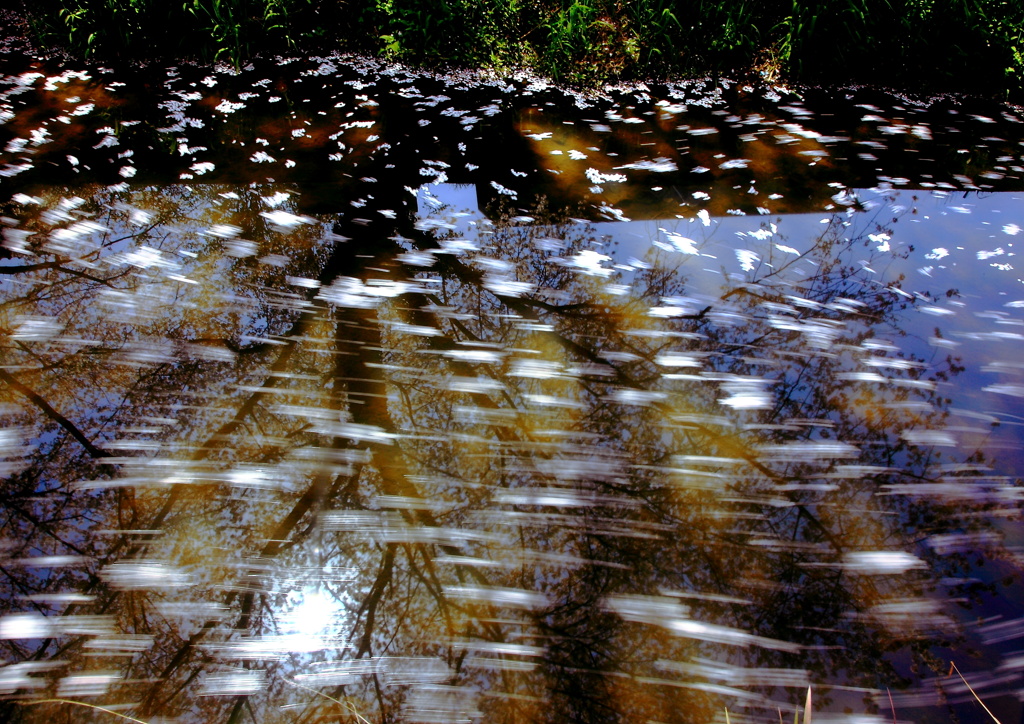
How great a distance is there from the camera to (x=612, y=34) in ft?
18.2

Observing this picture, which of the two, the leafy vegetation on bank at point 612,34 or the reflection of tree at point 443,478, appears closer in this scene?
the reflection of tree at point 443,478

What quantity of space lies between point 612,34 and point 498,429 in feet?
16.9

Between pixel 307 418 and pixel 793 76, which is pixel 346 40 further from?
pixel 307 418

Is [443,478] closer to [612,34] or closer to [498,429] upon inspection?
[498,429]

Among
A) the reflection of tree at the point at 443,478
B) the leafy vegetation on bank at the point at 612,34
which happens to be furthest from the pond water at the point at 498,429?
the leafy vegetation on bank at the point at 612,34

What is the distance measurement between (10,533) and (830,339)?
3.55 meters

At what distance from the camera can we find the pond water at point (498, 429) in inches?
58.8

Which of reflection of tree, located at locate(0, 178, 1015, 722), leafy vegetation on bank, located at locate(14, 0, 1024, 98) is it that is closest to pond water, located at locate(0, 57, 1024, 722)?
reflection of tree, located at locate(0, 178, 1015, 722)

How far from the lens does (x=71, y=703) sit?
4.44 feet

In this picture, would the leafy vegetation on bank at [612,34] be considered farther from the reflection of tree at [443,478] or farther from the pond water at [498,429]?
Answer: the reflection of tree at [443,478]

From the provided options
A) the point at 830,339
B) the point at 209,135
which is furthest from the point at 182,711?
the point at 209,135

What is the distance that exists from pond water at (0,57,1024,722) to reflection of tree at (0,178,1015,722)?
0.01 m

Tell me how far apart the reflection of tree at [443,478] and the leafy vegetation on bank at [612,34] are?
338cm

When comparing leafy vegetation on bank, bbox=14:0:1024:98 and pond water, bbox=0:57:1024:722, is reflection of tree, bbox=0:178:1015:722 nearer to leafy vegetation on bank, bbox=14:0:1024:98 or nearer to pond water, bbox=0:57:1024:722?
pond water, bbox=0:57:1024:722
